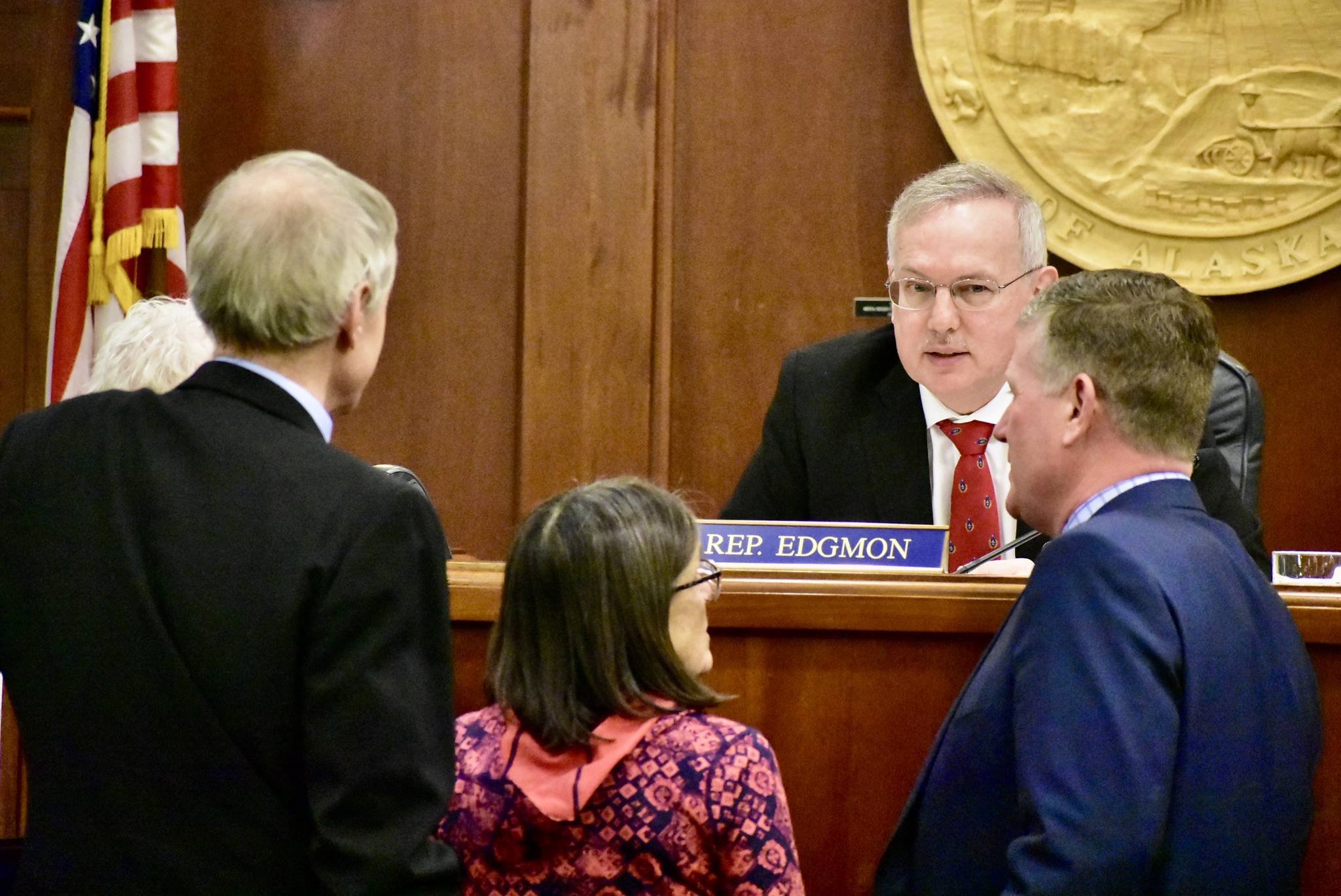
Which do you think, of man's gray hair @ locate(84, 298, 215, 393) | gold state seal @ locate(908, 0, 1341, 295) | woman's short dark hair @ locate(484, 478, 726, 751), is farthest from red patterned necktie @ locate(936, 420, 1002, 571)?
gold state seal @ locate(908, 0, 1341, 295)

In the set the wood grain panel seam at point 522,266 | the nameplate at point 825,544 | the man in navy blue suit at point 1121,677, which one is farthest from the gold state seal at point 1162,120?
the man in navy blue suit at point 1121,677

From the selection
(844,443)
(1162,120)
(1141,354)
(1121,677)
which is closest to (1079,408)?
(1141,354)

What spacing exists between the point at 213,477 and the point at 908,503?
1.69 m

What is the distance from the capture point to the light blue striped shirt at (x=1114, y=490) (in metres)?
1.86

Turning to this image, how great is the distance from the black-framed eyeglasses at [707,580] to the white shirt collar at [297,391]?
456 mm

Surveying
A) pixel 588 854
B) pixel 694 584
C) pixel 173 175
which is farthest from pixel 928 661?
pixel 173 175

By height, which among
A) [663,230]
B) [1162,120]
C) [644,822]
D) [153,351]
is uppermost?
[1162,120]

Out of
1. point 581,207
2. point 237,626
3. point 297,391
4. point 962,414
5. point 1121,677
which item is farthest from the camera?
point 581,207

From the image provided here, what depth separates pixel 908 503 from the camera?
2926mm

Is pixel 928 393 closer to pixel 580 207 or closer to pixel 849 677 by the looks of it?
pixel 849 677

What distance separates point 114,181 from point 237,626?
9.16 ft

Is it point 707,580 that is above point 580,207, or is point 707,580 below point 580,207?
below

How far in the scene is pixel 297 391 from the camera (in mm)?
1550

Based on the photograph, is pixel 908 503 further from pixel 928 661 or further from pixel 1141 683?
pixel 1141 683
